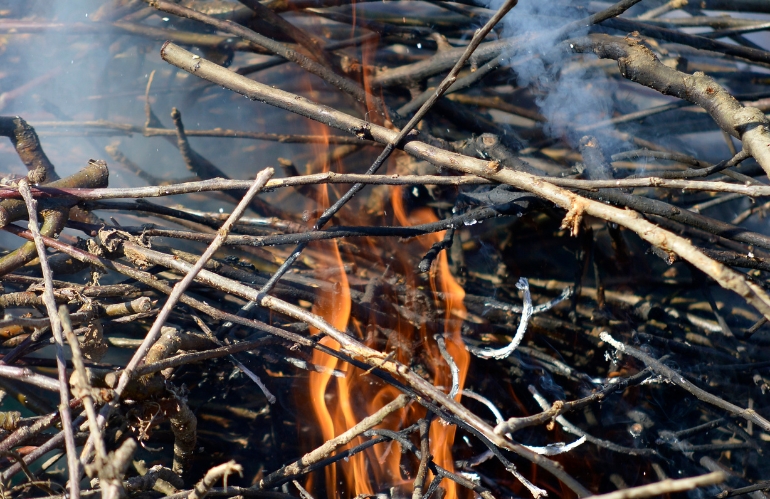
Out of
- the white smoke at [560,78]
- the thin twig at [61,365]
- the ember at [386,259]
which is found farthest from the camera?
the white smoke at [560,78]

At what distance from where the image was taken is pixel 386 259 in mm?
3008

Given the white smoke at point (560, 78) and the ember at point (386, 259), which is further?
the white smoke at point (560, 78)

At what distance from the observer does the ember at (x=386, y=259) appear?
165cm

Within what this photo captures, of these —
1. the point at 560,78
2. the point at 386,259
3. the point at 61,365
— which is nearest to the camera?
the point at 61,365

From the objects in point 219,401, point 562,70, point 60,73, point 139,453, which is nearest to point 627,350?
point 562,70

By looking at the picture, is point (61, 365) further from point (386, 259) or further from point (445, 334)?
point (386, 259)

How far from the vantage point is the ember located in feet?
5.41

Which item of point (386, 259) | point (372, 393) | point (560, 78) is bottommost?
point (372, 393)

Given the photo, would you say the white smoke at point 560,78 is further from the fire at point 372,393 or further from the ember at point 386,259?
the fire at point 372,393

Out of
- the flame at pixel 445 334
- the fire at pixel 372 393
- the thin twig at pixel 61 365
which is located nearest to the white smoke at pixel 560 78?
the flame at pixel 445 334

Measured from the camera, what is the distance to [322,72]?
2.73 m

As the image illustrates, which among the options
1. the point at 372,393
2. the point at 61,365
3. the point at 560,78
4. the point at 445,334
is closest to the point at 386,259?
the point at 445,334

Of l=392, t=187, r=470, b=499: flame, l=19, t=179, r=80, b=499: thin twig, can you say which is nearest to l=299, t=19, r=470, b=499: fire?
l=392, t=187, r=470, b=499: flame

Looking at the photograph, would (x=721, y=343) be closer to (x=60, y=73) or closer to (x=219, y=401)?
(x=219, y=401)
